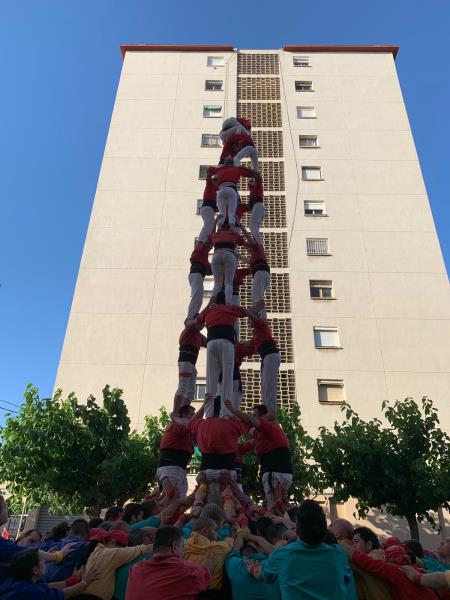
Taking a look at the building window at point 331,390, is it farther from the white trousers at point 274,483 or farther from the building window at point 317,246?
the white trousers at point 274,483

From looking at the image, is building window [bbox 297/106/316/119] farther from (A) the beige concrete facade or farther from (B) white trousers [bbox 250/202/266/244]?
(B) white trousers [bbox 250/202/266/244]

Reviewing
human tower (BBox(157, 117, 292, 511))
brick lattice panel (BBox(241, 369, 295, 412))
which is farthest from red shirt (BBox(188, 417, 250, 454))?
brick lattice panel (BBox(241, 369, 295, 412))

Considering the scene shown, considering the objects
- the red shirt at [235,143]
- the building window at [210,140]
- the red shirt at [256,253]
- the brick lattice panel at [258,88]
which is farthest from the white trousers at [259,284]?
the brick lattice panel at [258,88]

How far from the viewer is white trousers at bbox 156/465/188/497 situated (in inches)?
313

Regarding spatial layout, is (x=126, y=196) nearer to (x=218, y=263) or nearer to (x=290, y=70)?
(x=290, y=70)

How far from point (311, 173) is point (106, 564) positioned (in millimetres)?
25068

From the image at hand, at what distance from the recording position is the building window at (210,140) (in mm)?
26938

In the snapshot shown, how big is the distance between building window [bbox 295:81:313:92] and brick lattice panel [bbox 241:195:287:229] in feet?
29.0

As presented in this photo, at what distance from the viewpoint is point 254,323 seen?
9.47m

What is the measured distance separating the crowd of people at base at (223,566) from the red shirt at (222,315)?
15.4 feet

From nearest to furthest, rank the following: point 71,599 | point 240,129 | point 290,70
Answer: point 71,599, point 240,129, point 290,70

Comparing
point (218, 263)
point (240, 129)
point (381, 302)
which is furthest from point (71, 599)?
point (381, 302)

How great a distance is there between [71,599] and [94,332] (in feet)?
60.1

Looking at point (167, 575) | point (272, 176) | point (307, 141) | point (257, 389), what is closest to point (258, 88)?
point (307, 141)
